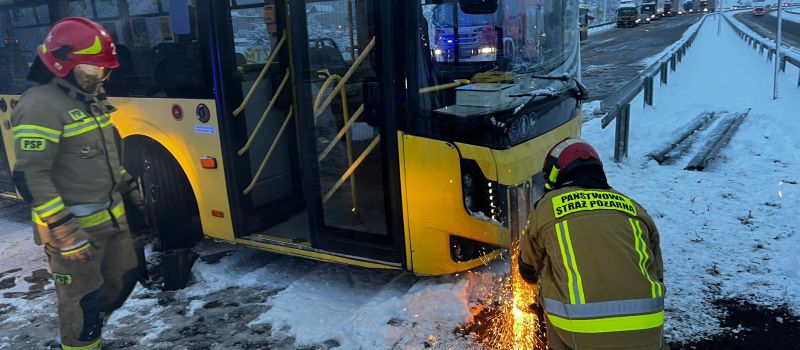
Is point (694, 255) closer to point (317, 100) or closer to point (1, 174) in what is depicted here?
point (317, 100)

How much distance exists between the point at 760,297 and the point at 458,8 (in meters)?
2.91

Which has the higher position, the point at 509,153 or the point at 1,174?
the point at 509,153

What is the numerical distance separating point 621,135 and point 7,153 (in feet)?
23.8

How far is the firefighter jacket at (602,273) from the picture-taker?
2.29m

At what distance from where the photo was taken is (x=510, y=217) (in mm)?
3838

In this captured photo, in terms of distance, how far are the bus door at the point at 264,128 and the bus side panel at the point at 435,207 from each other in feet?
3.46

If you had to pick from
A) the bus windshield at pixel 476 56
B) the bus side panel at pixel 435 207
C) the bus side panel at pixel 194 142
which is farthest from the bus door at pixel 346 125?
the bus side panel at pixel 194 142

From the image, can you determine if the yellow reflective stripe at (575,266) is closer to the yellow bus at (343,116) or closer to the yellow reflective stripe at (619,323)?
the yellow reflective stripe at (619,323)

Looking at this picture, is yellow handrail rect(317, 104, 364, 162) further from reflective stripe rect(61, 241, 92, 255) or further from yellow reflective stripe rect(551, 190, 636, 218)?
yellow reflective stripe rect(551, 190, 636, 218)

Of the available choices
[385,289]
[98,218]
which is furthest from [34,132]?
[385,289]

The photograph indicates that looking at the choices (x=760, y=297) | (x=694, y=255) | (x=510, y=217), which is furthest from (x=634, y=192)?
(x=510, y=217)

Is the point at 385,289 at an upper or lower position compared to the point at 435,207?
lower

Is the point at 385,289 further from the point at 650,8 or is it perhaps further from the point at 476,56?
the point at 650,8

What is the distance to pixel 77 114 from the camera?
3.29 metres
